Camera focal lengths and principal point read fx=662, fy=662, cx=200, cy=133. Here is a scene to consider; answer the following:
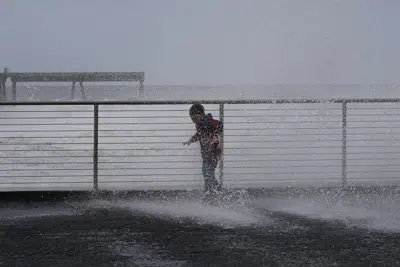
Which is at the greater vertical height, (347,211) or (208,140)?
(208,140)

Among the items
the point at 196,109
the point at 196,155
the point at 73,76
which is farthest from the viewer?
the point at 73,76

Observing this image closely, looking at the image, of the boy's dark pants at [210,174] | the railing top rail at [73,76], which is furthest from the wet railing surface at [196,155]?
the railing top rail at [73,76]

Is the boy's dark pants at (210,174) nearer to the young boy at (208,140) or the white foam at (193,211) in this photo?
the young boy at (208,140)

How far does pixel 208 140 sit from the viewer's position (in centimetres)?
658

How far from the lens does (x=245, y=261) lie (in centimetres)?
362

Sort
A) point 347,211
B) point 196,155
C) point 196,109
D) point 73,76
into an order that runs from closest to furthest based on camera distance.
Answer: point 347,211, point 196,109, point 196,155, point 73,76

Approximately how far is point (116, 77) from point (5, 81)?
4.85 meters

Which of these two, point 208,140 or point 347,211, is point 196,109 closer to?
point 208,140

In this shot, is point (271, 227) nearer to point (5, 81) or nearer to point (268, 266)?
point (268, 266)

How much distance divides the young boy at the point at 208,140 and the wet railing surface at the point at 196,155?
0.14 m

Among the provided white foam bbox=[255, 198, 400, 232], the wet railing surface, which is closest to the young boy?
the wet railing surface

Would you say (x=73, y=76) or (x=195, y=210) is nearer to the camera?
(x=195, y=210)

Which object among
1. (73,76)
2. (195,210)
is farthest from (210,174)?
(73,76)

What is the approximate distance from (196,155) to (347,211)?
193 cm
